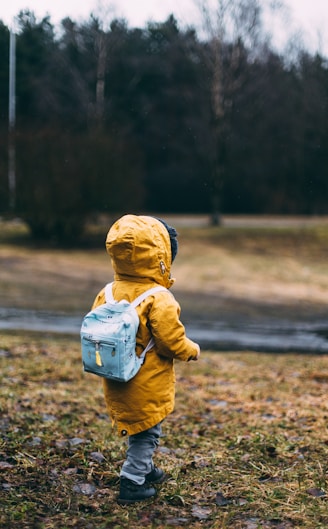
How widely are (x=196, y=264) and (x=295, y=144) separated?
13.7 metres

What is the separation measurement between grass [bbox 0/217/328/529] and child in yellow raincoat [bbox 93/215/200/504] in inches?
10.6

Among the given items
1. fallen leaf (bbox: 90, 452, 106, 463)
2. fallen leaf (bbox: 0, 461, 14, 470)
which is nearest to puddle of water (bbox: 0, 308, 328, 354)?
fallen leaf (bbox: 90, 452, 106, 463)

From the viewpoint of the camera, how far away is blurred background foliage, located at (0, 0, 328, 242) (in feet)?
69.6

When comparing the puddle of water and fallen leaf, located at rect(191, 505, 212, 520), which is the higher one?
fallen leaf, located at rect(191, 505, 212, 520)

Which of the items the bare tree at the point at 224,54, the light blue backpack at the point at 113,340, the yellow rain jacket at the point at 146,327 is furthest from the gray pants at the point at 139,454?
the bare tree at the point at 224,54

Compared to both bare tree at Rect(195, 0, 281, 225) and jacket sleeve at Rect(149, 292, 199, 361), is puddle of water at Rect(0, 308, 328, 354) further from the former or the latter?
bare tree at Rect(195, 0, 281, 225)

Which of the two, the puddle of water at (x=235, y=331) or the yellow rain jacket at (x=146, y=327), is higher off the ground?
the yellow rain jacket at (x=146, y=327)

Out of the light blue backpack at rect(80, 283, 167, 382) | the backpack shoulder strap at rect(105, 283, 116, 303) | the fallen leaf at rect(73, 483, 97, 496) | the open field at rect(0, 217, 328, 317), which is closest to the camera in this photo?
the light blue backpack at rect(80, 283, 167, 382)

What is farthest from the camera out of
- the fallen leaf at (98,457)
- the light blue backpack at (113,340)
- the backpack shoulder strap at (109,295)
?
the fallen leaf at (98,457)

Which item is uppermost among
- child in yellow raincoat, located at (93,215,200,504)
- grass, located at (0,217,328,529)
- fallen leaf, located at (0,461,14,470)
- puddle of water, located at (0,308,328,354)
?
child in yellow raincoat, located at (93,215,200,504)

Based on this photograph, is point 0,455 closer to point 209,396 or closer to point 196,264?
point 209,396

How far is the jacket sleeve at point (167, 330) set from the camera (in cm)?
355

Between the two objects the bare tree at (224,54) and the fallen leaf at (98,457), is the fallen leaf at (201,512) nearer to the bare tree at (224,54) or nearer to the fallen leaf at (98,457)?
the fallen leaf at (98,457)

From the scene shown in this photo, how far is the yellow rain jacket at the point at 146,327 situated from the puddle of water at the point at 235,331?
19.5 feet
